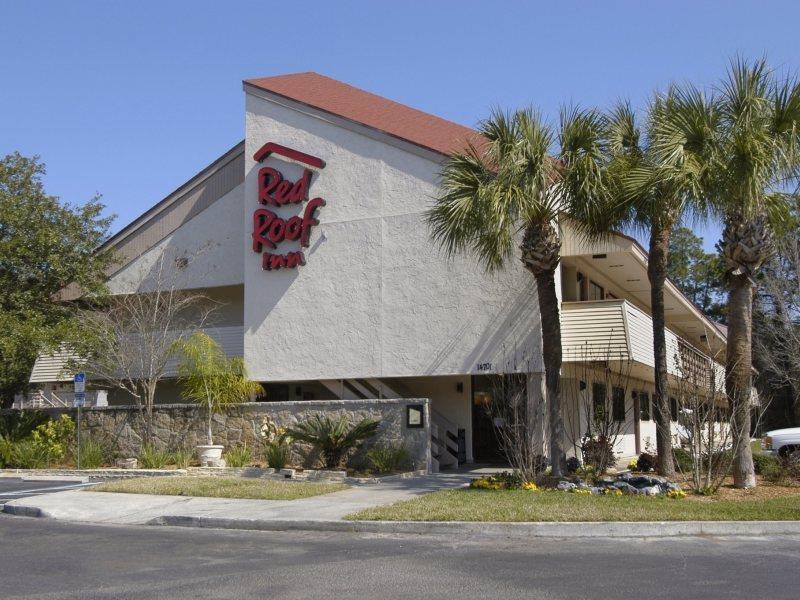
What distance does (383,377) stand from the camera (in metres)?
21.8

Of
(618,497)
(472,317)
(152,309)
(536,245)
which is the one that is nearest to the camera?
(618,497)

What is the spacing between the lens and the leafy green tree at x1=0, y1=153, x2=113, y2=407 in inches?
954

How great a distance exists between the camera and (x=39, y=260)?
82.9 ft

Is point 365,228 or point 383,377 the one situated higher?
point 365,228

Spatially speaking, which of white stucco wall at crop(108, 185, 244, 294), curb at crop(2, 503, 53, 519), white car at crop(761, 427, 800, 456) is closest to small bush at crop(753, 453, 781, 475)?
white car at crop(761, 427, 800, 456)

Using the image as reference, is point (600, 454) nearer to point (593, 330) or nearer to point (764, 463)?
point (764, 463)

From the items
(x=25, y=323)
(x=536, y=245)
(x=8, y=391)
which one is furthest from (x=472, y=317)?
(x=8, y=391)

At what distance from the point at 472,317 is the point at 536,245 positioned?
4.56 metres

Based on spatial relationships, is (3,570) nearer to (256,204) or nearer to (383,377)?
(383,377)

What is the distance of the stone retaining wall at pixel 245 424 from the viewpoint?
20.0 metres

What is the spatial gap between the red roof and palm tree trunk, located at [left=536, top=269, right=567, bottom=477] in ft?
18.0

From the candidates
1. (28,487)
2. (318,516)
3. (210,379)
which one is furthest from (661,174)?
(28,487)

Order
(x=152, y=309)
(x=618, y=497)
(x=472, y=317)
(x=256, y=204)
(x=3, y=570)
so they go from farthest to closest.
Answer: (x=152, y=309), (x=256, y=204), (x=472, y=317), (x=618, y=497), (x=3, y=570)

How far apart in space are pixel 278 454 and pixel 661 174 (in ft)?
35.2
